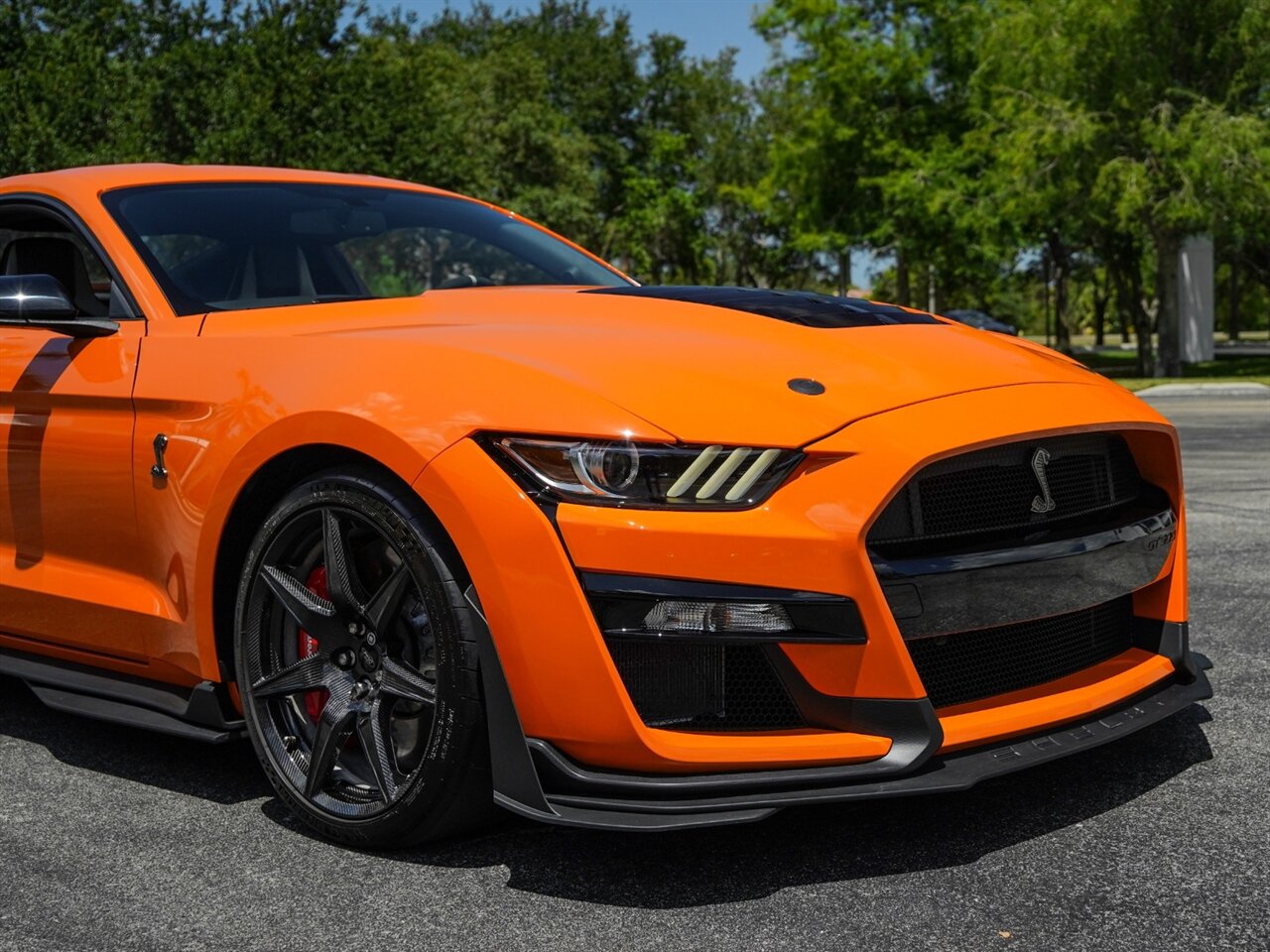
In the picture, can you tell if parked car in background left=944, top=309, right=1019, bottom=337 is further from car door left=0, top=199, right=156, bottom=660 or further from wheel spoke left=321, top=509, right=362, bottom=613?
car door left=0, top=199, right=156, bottom=660

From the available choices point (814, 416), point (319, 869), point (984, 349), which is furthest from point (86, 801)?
point (984, 349)

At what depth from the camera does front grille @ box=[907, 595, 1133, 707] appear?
9.98 ft

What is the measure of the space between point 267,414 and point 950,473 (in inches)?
59.1

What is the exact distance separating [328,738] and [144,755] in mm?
1073

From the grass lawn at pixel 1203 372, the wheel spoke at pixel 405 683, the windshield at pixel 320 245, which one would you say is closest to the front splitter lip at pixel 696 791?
the wheel spoke at pixel 405 683

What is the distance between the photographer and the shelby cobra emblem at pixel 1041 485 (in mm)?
3160

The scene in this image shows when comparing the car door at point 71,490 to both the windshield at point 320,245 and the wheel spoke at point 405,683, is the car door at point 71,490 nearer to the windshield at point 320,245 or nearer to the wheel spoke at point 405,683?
the windshield at point 320,245

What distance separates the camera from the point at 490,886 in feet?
9.84

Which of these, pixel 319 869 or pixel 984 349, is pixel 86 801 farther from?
pixel 984 349

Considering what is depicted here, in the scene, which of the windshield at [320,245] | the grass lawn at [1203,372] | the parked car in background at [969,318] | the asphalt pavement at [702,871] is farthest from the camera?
the grass lawn at [1203,372]

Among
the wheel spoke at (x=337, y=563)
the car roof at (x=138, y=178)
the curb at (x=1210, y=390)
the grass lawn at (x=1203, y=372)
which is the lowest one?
the grass lawn at (x=1203, y=372)

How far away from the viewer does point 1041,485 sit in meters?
3.16

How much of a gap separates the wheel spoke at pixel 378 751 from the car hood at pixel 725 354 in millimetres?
778

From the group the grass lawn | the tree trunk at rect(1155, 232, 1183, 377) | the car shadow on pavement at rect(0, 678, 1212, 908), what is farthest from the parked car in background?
the tree trunk at rect(1155, 232, 1183, 377)
